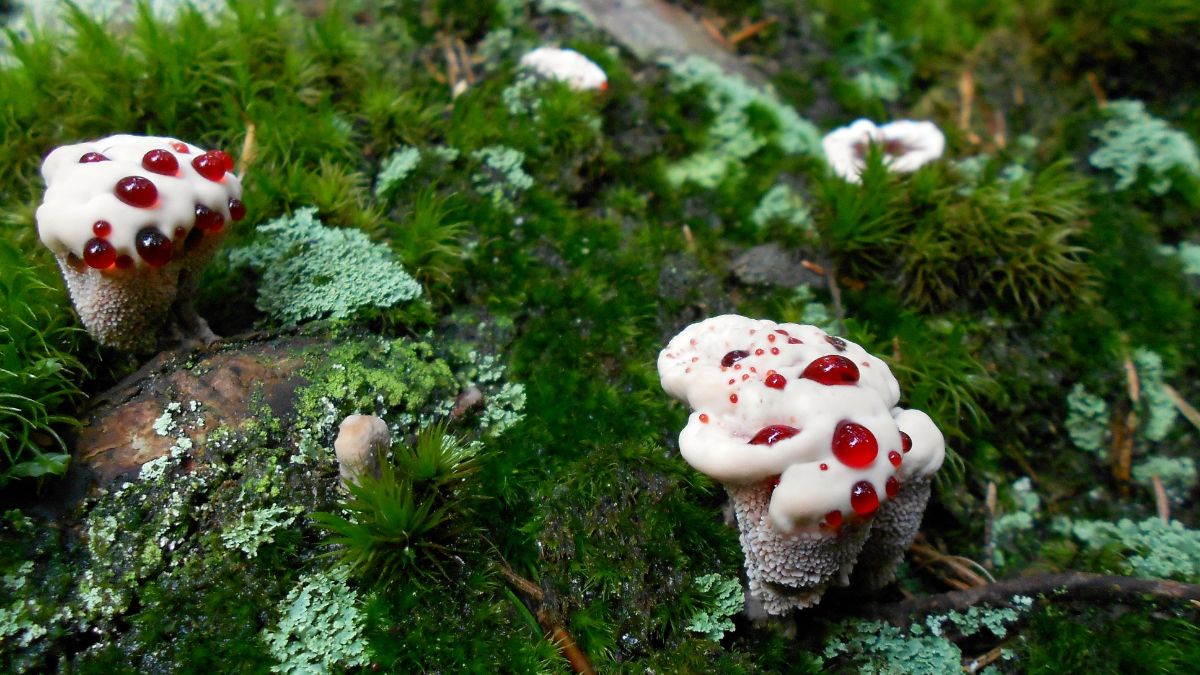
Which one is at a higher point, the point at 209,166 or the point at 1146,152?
the point at 209,166

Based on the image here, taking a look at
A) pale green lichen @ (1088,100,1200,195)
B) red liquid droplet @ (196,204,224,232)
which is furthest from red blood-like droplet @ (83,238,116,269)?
pale green lichen @ (1088,100,1200,195)

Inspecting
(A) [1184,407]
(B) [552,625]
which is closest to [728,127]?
(A) [1184,407]

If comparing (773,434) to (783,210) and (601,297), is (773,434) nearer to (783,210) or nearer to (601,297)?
(601,297)

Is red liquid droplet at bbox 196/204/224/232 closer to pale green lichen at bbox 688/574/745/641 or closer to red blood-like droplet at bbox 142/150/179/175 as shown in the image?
red blood-like droplet at bbox 142/150/179/175

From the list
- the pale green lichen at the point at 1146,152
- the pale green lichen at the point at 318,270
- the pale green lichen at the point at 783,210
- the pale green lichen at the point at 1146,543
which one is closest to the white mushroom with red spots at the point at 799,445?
the pale green lichen at the point at 1146,543

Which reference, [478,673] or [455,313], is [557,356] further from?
[478,673]

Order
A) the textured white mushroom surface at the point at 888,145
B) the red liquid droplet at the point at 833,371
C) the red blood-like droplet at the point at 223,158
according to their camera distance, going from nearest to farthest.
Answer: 1. the red liquid droplet at the point at 833,371
2. the red blood-like droplet at the point at 223,158
3. the textured white mushroom surface at the point at 888,145

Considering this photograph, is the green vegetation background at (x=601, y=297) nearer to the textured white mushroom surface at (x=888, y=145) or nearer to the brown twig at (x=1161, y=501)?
the brown twig at (x=1161, y=501)
